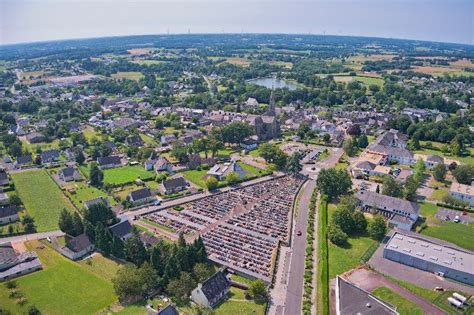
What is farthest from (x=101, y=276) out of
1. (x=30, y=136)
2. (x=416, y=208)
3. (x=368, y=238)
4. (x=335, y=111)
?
(x=335, y=111)

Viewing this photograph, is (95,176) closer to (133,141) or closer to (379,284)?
(133,141)

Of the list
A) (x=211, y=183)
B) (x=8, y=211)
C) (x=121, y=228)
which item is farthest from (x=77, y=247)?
(x=211, y=183)

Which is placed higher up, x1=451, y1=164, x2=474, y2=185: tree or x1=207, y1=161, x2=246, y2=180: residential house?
x1=451, y1=164, x2=474, y2=185: tree

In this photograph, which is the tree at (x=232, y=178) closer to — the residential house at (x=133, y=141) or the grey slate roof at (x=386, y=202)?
the grey slate roof at (x=386, y=202)

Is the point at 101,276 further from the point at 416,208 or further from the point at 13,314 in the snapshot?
the point at 416,208

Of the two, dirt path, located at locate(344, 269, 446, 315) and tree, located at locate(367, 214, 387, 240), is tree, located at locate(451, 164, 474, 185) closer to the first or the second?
tree, located at locate(367, 214, 387, 240)

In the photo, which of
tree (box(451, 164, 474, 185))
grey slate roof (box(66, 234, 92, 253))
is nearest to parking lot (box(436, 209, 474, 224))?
tree (box(451, 164, 474, 185))

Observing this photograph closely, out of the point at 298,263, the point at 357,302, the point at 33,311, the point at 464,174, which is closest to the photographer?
the point at 33,311
